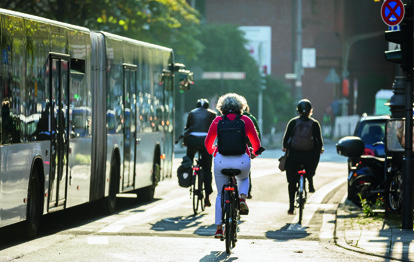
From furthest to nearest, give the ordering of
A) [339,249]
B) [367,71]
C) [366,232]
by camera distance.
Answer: [367,71] < [366,232] < [339,249]

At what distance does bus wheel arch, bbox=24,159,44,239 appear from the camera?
12117mm

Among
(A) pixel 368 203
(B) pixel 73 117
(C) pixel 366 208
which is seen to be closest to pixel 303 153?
(C) pixel 366 208

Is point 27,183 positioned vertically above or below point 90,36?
below

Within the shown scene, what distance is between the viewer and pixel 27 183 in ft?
39.0

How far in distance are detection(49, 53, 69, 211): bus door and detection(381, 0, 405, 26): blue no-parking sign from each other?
436 cm

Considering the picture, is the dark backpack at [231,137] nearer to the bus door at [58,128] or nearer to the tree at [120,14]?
the bus door at [58,128]

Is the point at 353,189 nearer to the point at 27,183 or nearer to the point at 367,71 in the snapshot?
the point at 27,183

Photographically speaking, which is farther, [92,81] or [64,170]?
[92,81]

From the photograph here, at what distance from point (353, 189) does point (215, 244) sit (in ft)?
15.9

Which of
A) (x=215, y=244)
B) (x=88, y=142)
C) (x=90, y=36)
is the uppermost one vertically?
(x=90, y=36)

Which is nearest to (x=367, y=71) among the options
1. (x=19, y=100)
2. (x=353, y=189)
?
(x=353, y=189)

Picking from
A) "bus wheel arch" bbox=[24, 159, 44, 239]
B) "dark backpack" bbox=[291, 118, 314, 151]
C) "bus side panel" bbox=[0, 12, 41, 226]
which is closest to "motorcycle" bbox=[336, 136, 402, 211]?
"dark backpack" bbox=[291, 118, 314, 151]

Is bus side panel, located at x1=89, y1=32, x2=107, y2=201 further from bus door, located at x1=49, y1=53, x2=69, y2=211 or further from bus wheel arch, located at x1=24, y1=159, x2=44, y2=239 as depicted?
bus wheel arch, located at x1=24, y1=159, x2=44, y2=239

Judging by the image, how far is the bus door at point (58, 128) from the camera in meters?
13.0
